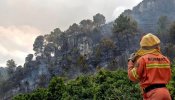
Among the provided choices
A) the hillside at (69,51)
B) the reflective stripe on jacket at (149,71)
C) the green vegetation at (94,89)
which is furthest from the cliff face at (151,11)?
the reflective stripe on jacket at (149,71)

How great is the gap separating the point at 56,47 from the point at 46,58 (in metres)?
5.96

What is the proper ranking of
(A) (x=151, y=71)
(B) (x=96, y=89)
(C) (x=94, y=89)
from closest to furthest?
(A) (x=151, y=71), (B) (x=96, y=89), (C) (x=94, y=89)

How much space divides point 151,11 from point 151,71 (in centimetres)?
16653

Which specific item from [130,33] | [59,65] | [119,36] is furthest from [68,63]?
[130,33]

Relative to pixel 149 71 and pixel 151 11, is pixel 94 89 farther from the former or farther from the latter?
pixel 151 11

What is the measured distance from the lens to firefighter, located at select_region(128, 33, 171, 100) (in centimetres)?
599

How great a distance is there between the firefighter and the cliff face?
149 metres

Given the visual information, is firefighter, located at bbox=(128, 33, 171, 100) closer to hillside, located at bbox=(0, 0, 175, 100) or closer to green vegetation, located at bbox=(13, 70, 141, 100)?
green vegetation, located at bbox=(13, 70, 141, 100)

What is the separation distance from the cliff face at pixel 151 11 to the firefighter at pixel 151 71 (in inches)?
5878

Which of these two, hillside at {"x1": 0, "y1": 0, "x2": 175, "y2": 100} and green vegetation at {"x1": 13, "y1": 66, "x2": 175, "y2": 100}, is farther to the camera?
hillside at {"x1": 0, "y1": 0, "x2": 175, "y2": 100}

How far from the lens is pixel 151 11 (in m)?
170

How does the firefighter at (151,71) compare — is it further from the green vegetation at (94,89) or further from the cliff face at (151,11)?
the cliff face at (151,11)

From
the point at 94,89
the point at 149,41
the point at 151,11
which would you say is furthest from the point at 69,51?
the point at 149,41

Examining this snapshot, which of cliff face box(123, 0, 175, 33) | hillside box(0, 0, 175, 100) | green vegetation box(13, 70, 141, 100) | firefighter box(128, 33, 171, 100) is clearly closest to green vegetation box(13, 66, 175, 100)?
green vegetation box(13, 70, 141, 100)
